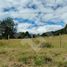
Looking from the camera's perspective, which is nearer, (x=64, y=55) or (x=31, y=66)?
(x=31, y=66)

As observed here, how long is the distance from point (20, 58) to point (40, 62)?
135cm

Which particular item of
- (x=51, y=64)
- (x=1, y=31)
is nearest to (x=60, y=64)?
(x=51, y=64)

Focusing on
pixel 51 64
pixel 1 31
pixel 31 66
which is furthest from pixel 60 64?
pixel 1 31

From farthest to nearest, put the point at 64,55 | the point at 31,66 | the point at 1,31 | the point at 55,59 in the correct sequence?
the point at 1,31 < the point at 64,55 < the point at 55,59 < the point at 31,66

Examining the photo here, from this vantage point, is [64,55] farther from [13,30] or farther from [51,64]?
[13,30]

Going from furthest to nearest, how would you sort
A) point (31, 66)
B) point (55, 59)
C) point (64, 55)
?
point (64, 55)
point (55, 59)
point (31, 66)

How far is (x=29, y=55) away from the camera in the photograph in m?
14.3

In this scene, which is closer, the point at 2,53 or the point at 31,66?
the point at 31,66

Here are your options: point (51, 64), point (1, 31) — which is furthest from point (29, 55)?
point (1, 31)

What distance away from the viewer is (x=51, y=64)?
1301 centimetres

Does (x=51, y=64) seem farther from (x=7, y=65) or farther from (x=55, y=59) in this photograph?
(x=7, y=65)

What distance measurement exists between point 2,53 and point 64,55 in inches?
144

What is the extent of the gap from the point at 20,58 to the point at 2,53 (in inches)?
87.2

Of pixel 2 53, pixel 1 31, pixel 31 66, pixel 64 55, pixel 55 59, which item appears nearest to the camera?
pixel 31 66
